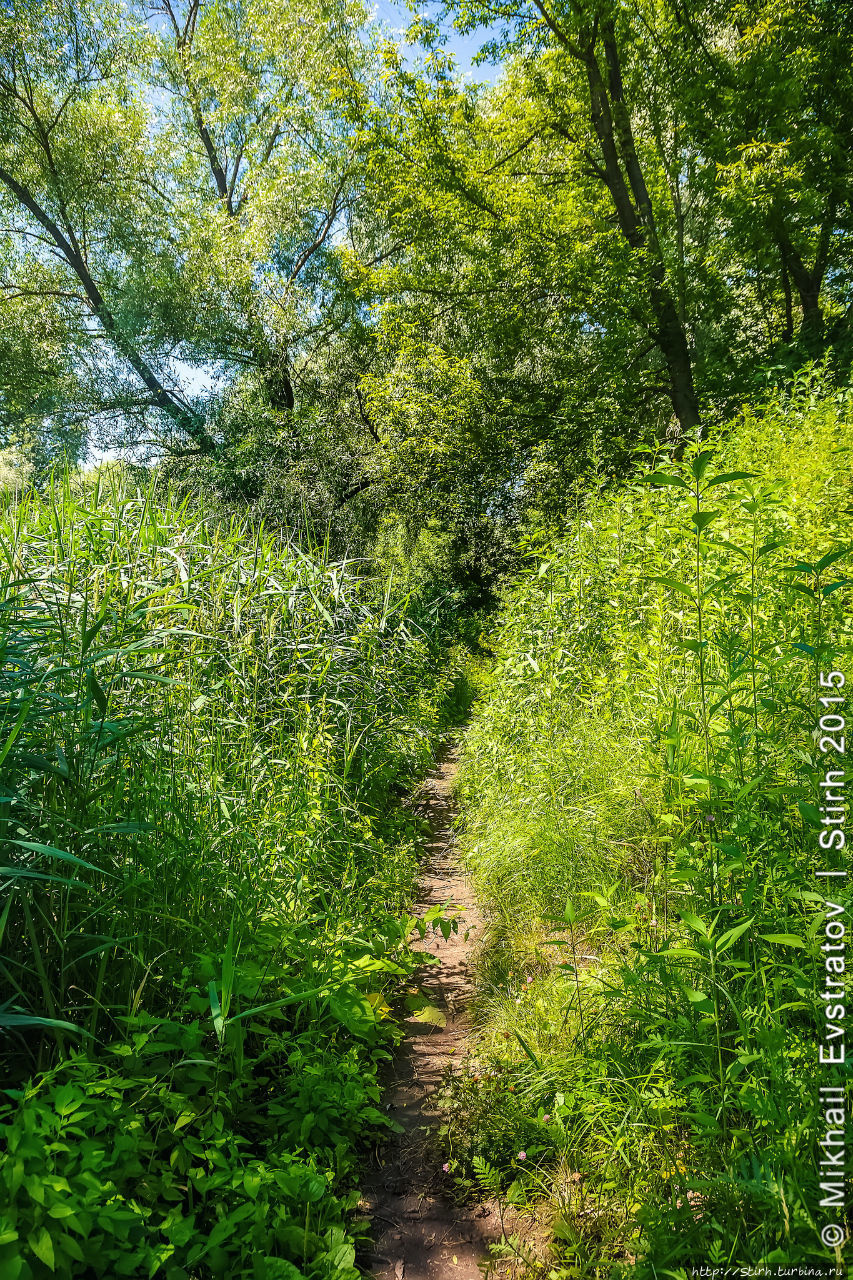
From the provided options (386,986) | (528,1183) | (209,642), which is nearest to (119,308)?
(209,642)

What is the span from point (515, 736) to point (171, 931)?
8.36 feet

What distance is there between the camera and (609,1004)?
2.25 metres

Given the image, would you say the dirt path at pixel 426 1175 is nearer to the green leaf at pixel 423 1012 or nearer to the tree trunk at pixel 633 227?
the green leaf at pixel 423 1012

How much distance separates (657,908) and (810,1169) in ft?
3.41

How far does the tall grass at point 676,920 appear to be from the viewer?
1.61m

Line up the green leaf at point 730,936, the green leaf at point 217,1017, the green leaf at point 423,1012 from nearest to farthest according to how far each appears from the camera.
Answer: the green leaf at point 730,936
the green leaf at point 217,1017
the green leaf at point 423,1012

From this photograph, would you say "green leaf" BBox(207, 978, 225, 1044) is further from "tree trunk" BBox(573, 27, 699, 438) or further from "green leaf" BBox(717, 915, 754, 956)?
"tree trunk" BBox(573, 27, 699, 438)

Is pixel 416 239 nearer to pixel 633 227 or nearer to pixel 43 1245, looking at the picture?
pixel 633 227

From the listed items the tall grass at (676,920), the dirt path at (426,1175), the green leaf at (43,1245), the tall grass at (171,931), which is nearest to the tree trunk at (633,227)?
the tall grass at (676,920)

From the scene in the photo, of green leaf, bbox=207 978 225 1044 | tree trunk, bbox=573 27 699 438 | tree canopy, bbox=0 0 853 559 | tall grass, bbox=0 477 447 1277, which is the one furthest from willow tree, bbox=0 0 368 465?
green leaf, bbox=207 978 225 1044

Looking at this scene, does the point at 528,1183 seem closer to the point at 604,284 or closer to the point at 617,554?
the point at 617,554

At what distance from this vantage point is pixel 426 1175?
2.21 meters

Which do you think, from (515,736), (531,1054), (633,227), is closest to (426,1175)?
(531,1054)

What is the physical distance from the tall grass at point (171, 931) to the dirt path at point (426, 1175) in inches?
5.6
